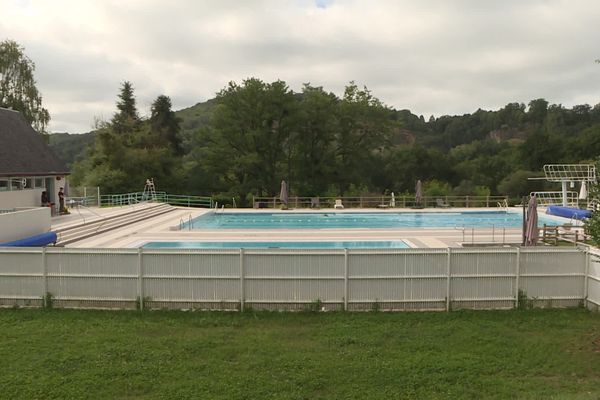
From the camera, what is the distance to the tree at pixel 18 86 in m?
37.6

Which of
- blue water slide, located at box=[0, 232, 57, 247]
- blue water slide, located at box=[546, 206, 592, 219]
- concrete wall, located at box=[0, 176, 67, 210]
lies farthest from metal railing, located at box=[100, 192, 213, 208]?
blue water slide, located at box=[546, 206, 592, 219]

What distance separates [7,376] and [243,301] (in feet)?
14.6

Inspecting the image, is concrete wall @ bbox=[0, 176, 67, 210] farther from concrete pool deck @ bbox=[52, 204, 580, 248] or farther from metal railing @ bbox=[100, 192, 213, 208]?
metal railing @ bbox=[100, 192, 213, 208]

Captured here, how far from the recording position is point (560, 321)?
30.7 feet

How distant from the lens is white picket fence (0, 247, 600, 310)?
33.0ft

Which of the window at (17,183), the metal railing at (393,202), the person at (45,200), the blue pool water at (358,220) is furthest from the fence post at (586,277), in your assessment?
the metal railing at (393,202)

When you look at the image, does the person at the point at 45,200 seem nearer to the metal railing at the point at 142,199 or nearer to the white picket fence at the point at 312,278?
the metal railing at the point at 142,199

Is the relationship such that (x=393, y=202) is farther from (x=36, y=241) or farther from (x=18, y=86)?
(x=18, y=86)

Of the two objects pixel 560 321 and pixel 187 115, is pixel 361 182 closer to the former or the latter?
pixel 560 321

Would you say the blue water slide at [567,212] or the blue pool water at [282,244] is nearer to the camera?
the blue pool water at [282,244]

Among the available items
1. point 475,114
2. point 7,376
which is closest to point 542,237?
point 7,376

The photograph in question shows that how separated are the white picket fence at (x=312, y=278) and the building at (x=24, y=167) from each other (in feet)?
41.7

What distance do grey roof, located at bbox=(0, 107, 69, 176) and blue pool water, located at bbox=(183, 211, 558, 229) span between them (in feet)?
24.8

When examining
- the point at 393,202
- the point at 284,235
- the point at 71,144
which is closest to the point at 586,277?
the point at 284,235
